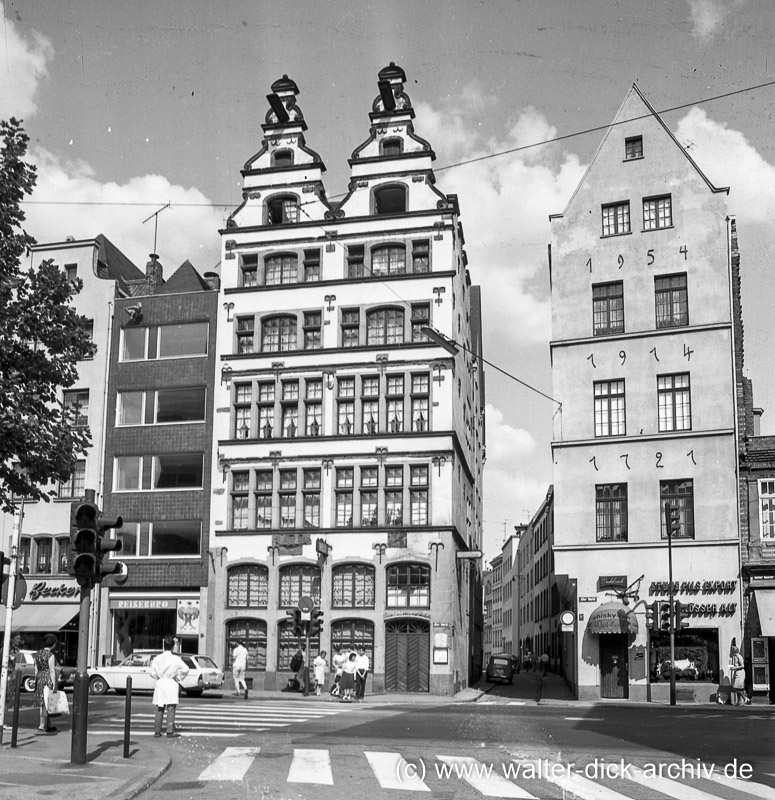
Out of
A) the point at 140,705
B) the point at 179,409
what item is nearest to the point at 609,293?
the point at 179,409

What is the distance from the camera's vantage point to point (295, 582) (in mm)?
44969

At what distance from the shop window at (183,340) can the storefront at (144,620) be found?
410 inches

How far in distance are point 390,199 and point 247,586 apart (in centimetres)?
1773

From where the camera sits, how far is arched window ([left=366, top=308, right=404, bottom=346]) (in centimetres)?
4578

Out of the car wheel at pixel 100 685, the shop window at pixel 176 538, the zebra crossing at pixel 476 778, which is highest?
the shop window at pixel 176 538

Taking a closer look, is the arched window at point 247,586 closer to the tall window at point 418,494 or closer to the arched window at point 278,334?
the tall window at point 418,494

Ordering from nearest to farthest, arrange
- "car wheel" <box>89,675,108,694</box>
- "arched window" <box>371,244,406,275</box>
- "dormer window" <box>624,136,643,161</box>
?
1. "car wheel" <box>89,675,108,694</box>
2. "dormer window" <box>624,136,643,161</box>
3. "arched window" <box>371,244,406,275</box>

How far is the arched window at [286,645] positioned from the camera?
4394 centimetres

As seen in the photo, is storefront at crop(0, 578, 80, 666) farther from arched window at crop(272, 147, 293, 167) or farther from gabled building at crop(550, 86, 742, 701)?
gabled building at crop(550, 86, 742, 701)

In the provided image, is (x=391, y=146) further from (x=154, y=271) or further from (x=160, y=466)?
(x=160, y=466)

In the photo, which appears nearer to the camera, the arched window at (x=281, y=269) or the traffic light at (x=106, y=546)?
the traffic light at (x=106, y=546)

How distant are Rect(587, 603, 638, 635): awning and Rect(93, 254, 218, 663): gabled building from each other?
16.2m

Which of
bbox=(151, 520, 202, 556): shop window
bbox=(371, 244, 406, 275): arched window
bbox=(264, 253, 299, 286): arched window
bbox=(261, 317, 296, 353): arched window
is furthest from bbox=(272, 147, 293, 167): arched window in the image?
bbox=(151, 520, 202, 556): shop window

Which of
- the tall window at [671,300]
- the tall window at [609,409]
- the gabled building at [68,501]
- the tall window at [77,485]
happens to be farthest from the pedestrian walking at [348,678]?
the tall window at [77,485]
